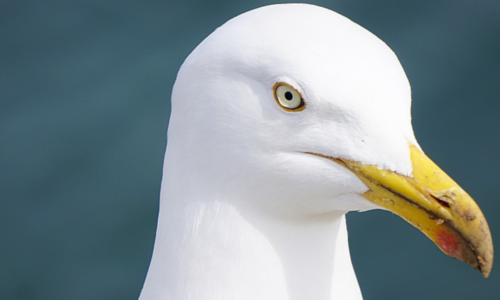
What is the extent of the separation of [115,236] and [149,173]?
34cm

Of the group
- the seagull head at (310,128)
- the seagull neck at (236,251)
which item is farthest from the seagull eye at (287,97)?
the seagull neck at (236,251)

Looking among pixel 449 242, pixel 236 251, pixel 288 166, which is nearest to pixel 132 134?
pixel 236 251

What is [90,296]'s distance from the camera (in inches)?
160

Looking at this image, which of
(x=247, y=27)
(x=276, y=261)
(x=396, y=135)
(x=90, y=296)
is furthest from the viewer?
(x=90, y=296)

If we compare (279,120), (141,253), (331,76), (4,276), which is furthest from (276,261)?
(4,276)

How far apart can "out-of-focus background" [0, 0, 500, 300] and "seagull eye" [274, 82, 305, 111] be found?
2164mm

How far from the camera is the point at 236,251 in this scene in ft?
7.50

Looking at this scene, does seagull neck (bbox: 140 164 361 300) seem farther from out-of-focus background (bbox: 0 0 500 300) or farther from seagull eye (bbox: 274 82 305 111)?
out-of-focus background (bbox: 0 0 500 300)

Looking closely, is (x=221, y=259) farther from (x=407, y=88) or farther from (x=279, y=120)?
(x=407, y=88)

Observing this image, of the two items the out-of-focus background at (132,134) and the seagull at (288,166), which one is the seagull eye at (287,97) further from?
the out-of-focus background at (132,134)

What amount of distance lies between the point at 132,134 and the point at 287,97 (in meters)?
2.39

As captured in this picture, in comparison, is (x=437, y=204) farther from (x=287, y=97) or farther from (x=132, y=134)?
(x=132, y=134)

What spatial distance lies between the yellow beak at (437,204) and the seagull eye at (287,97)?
0.17 metres

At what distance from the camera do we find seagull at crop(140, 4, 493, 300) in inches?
79.0
